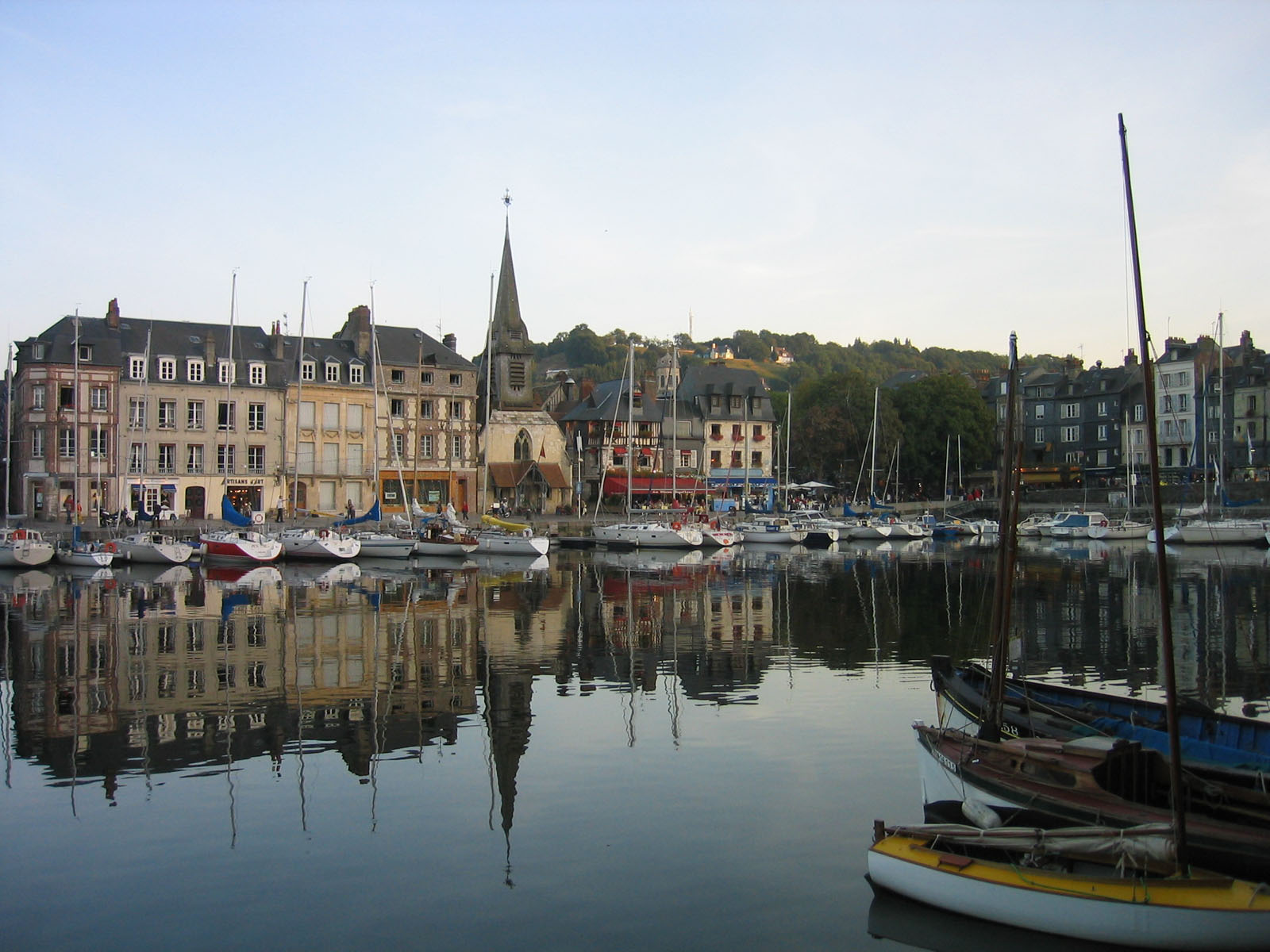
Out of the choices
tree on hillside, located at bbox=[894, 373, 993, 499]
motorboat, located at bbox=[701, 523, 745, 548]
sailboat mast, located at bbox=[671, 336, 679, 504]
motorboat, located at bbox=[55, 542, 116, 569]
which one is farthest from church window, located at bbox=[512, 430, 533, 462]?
tree on hillside, located at bbox=[894, 373, 993, 499]

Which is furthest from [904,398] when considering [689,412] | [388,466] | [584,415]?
[388,466]

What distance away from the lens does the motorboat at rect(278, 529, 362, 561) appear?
50.0 metres

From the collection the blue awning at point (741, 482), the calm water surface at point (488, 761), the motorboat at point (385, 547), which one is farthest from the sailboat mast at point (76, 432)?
the blue awning at point (741, 482)

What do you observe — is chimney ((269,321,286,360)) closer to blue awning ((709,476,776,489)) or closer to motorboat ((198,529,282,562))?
motorboat ((198,529,282,562))

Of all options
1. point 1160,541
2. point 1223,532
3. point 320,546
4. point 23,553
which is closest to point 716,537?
point 320,546

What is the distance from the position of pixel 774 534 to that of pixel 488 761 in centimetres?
5451

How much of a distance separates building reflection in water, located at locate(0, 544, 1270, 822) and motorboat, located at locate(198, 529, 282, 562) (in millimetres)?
1204

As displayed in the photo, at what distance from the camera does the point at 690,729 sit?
17.4 m

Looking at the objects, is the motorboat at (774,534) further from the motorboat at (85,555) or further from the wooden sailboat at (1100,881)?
the wooden sailboat at (1100,881)

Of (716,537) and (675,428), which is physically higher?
(675,428)

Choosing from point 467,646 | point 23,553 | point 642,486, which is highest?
point 642,486

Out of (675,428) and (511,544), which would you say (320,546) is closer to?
(511,544)

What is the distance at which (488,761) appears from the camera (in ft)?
50.4

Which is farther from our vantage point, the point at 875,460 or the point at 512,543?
the point at 875,460
